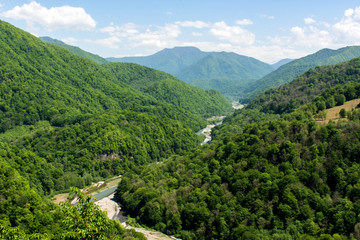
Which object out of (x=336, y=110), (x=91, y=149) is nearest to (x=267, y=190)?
(x=336, y=110)

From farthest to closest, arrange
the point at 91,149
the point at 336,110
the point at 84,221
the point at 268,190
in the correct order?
1. the point at 91,149
2. the point at 336,110
3. the point at 268,190
4. the point at 84,221

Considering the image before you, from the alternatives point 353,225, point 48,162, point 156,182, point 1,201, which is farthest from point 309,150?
point 48,162

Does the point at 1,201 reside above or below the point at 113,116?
below

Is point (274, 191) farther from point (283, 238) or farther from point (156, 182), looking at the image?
point (156, 182)

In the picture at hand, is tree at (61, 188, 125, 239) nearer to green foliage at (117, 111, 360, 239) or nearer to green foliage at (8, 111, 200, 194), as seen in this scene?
green foliage at (117, 111, 360, 239)

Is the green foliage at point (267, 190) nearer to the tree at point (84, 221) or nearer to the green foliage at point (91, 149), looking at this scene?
the green foliage at point (91, 149)

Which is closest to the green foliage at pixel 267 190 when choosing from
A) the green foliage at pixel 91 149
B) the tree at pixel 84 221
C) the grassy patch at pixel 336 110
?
the grassy patch at pixel 336 110

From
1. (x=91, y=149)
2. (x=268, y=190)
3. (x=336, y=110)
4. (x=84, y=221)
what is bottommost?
(x=91, y=149)

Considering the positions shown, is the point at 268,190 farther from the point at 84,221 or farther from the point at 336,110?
the point at 84,221

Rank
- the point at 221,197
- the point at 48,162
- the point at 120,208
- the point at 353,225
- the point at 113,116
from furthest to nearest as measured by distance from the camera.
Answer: the point at 113,116, the point at 48,162, the point at 120,208, the point at 221,197, the point at 353,225

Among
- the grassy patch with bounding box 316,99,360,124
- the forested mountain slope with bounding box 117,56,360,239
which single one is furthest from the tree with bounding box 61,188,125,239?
the grassy patch with bounding box 316,99,360,124
